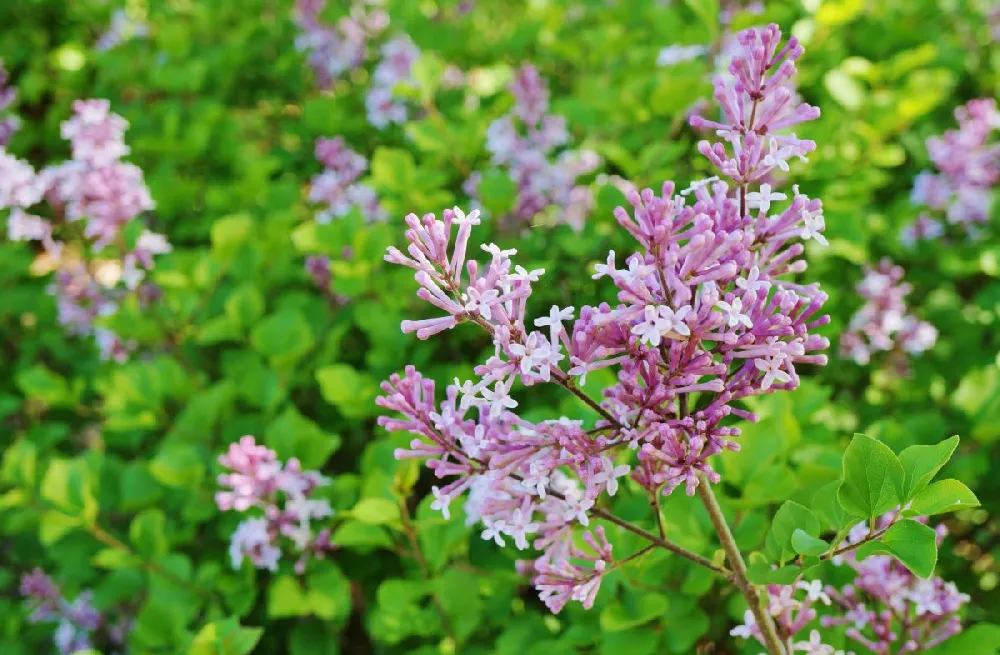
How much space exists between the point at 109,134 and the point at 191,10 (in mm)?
2279

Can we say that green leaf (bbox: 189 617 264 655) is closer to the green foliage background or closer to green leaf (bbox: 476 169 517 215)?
the green foliage background

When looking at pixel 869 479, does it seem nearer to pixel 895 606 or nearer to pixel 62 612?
pixel 895 606

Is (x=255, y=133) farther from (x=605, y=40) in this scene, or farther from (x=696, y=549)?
(x=696, y=549)

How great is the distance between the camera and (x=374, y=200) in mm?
3064

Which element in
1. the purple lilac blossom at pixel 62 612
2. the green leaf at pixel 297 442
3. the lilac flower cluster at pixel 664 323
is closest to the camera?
the lilac flower cluster at pixel 664 323

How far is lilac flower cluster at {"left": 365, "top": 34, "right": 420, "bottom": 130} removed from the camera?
3.49 meters

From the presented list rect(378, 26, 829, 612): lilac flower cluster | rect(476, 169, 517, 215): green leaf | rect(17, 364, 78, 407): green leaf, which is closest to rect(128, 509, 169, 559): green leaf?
rect(17, 364, 78, 407): green leaf

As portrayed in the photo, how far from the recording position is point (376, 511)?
1764mm

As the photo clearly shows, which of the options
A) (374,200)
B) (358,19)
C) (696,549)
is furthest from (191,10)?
(696,549)

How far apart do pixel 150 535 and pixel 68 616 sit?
0.82 metres

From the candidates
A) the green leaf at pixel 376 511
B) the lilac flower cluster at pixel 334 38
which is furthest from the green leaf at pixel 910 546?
the lilac flower cluster at pixel 334 38

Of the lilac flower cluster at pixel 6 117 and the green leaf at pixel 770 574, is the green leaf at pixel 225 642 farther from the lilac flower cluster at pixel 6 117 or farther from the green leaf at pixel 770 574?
the lilac flower cluster at pixel 6 117

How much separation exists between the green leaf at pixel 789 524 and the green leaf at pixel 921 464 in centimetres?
16

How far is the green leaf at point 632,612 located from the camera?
5.21 ft
